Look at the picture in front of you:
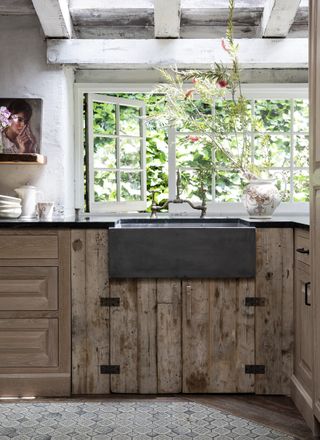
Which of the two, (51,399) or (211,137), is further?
(211,137)

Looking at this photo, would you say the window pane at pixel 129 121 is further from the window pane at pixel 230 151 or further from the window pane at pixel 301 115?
the window pane at pixel 301 115

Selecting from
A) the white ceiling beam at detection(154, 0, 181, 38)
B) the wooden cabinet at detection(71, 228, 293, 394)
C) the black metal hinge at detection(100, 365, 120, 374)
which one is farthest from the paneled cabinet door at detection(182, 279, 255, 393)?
the white ceiling beam at detection(154, 0, 181, 38)

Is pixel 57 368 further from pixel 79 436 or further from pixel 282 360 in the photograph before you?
pixel 282 360

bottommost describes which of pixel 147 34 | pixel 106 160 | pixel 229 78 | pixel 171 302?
pixel 171 302

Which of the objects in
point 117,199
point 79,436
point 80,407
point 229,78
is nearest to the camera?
point 79,436

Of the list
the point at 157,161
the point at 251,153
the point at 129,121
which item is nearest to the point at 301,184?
the point at 251,153

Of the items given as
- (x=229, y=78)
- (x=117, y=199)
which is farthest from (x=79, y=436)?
(x=229, y=78)

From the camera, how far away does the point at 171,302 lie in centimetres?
315

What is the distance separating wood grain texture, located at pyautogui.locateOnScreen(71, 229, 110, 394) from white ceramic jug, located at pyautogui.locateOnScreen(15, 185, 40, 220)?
732 millimetres

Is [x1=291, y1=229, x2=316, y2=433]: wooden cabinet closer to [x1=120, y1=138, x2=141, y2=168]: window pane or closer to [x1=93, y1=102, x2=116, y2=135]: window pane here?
[x1=120, y1=138, x2=141, y2=168]: window pane

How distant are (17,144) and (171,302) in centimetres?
155

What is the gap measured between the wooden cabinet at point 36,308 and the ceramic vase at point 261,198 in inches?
47.1

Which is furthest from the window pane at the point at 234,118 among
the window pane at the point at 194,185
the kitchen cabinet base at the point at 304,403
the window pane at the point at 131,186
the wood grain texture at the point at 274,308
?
the kitchen cabinet base at the point at 304,403

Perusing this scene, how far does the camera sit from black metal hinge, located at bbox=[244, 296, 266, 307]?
3.15m
